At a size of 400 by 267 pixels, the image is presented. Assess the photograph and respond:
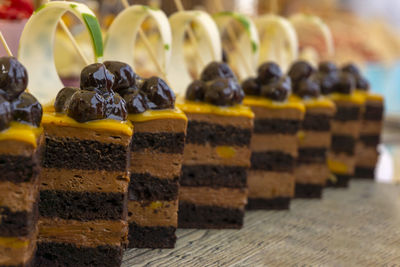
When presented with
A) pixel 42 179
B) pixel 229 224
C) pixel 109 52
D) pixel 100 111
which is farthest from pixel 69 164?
pixel 229 224

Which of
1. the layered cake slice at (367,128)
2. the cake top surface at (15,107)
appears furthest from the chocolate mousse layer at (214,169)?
the layered cake slice at (367,128)

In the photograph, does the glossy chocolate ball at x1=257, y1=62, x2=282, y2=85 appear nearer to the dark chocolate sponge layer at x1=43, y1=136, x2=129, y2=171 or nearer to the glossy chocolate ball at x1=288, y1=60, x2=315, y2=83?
the glossy chocolate ball at x1=288, y1=60, x2=315, y2=83

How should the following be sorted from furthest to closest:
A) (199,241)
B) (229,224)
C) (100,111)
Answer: (229,224)
(199,241)
(100,111)

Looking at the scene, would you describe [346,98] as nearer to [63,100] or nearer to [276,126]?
[276,126]

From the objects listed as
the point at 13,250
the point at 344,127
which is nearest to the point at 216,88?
the point at 13,250

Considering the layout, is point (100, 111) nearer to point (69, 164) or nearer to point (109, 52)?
point (69, 164)

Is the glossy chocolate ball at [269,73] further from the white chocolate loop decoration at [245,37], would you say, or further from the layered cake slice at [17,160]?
the layered cake slice at [17,160]

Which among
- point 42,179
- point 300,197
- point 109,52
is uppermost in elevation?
point 109,52
